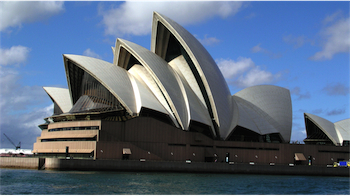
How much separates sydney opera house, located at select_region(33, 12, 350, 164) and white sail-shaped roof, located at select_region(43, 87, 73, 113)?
17cm

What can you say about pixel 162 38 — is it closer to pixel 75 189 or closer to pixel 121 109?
pixel 121 109

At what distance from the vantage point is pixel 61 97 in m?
61.3

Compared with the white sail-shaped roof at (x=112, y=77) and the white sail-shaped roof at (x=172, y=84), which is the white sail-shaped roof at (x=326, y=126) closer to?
the white sail-shaped roof at (x=172, y=84)

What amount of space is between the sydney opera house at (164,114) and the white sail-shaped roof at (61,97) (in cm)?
17

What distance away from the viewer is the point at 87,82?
177ft

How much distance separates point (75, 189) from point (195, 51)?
31.2 meters

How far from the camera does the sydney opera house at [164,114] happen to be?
4706 cm

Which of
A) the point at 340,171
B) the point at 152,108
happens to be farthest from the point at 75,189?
the point at 340,171

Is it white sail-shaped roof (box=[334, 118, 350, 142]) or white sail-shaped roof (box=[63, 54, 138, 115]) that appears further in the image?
white sail-shaped roof (box=[334, 118, 350, 142])

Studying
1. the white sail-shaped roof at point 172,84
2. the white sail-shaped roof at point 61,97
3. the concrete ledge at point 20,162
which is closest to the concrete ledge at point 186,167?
the concrete ledge at point 20,162

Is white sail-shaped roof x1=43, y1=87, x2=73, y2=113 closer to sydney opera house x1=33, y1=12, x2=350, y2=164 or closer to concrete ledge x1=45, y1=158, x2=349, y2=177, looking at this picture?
sydney opera house x1=33, y1=12, x2=350, y2=164

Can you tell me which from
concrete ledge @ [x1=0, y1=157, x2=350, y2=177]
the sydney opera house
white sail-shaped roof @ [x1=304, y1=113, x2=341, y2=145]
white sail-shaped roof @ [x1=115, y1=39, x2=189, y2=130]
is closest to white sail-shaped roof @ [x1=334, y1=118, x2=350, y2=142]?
white sail-shaped roof @ [x1=304, y1=113, x2=341, y2=145]

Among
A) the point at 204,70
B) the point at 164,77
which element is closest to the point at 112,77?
the point at 164,77

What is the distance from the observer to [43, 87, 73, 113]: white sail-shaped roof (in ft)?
195
